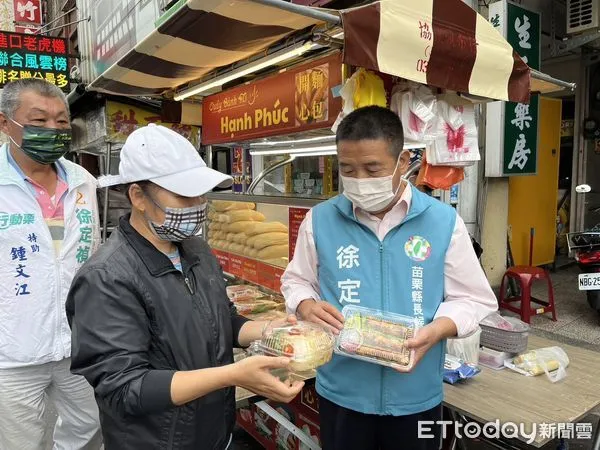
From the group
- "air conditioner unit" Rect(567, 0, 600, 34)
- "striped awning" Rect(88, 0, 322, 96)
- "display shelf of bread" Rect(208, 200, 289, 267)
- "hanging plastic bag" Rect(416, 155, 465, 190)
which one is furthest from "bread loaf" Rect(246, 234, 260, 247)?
"air conditioner unit" Rect(567, 0, 600, 34)

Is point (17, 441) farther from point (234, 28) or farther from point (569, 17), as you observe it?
point (569, 17)

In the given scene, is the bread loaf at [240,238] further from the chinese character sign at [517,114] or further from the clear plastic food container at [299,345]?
the chinese character sign at [517,114]

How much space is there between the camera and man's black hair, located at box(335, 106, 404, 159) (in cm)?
185

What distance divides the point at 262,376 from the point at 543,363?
6.53ft

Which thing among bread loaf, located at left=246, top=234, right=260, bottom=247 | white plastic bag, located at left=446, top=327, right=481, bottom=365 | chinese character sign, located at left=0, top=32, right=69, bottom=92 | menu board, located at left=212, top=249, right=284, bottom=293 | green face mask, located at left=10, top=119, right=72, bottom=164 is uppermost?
chinese character sign, located at left=0, top=32, right=69, bottom=92

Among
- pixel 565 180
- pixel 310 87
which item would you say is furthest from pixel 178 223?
pixel 565 180

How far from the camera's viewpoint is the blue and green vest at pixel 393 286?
72.9 inches

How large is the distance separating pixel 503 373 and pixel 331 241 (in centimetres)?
144

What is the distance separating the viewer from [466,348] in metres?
2.67

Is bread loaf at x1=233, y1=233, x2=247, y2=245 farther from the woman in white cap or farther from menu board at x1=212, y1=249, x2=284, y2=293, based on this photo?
the woman in white cap

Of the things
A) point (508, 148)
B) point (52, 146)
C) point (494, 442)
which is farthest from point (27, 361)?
point (508, 148)

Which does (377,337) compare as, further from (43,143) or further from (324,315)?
(43,143)

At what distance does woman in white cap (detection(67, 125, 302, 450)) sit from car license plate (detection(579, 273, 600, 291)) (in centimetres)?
477

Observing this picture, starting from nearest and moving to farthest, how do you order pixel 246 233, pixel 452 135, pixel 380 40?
pixel 380 40 → pixel 452 135 → pixel 246 233
